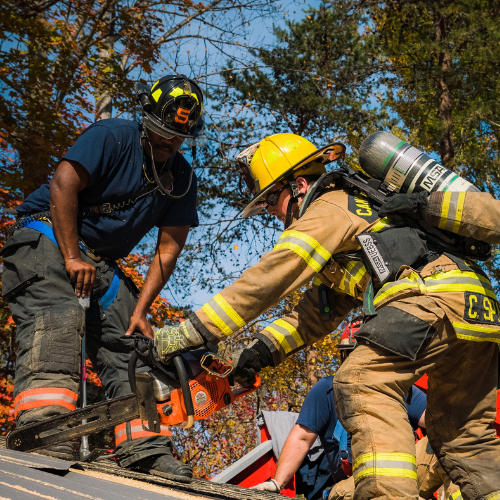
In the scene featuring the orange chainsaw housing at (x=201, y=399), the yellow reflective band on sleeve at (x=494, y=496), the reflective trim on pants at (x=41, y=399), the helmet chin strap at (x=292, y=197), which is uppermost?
the helmet chin strap at (x=292, y=197)

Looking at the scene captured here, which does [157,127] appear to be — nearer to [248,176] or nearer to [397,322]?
[248,176]

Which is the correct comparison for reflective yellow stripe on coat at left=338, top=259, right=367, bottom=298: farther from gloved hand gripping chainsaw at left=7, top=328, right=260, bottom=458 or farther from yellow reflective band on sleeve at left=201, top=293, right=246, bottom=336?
gloved hand gripping chainsaw at left=7, top=328, right=260, bottom=458

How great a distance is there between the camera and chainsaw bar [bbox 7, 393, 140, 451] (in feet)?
8.57

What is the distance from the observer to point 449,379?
8.64ft

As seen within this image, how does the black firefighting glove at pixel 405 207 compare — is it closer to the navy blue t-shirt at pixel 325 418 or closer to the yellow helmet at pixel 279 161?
the yellow helmet at pixel 279 161

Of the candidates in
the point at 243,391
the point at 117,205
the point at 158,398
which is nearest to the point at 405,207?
the point at 243,391

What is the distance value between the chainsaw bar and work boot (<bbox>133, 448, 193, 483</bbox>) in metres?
0.53

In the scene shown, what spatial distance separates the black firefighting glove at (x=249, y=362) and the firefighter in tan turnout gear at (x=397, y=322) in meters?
0.02

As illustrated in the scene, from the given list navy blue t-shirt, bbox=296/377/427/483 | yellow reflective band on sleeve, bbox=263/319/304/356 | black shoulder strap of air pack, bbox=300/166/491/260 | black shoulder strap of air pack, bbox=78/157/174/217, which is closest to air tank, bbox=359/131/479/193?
black shoulder strap of air pack, bbox=300/166/491/260

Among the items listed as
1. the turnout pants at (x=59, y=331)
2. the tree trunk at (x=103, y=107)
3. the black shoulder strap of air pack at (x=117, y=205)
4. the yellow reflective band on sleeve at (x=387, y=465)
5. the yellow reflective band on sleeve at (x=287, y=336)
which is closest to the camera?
the yellow reflective band on sleeve at (x=387, y=465)

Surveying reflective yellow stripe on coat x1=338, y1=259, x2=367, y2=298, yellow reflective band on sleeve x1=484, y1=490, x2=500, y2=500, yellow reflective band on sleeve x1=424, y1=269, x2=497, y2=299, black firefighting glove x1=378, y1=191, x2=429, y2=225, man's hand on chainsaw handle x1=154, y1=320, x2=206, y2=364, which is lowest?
yellow reflective band on sleeve x1=484, y1=490, x2=500, y2=500

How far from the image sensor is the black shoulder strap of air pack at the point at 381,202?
2539 millimetres

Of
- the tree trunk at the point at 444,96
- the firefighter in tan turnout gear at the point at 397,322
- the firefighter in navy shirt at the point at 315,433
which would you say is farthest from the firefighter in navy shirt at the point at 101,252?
the tree trunk at the point at 444,96

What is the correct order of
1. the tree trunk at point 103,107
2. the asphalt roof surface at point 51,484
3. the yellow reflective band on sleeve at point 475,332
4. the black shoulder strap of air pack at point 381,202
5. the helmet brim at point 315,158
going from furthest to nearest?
the tree trunk at point 103,107
the helmet brim at point 315,158
the black shoulder strap of air pack at point 381,202
the yellow reflective band on sleeve at point 475,332
the asphalt roof surface at point 51,484
